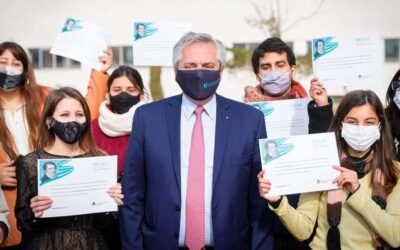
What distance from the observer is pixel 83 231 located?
3.69 metres

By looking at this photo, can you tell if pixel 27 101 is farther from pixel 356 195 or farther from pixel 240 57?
pixel 240 57

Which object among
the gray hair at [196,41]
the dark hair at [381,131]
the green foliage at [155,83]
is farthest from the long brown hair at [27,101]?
the green foliage at [155,83]

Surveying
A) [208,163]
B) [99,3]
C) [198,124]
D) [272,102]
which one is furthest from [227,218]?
[99,3]

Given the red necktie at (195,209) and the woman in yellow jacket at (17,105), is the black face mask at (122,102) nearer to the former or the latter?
the woman in yellow jacket at (17,105)

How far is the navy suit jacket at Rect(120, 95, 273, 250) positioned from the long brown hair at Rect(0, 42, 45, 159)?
1.44m

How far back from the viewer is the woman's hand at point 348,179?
3391 mm

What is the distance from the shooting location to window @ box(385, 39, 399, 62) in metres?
26.6

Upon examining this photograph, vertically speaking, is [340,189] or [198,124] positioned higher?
[198,124]

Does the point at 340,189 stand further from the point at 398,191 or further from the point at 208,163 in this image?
the point at 208,163

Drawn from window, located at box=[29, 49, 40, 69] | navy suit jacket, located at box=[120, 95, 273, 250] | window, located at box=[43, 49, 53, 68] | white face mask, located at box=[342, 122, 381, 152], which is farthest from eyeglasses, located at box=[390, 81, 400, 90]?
window, located at box=[29, 49, 40, 69]

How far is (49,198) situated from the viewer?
136 inches

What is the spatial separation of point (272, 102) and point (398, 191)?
4.31ft

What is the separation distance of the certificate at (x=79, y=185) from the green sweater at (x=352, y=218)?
108 cm

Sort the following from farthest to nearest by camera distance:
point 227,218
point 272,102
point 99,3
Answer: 1. point 99,3
2. point 272,102
3. point 227,218
